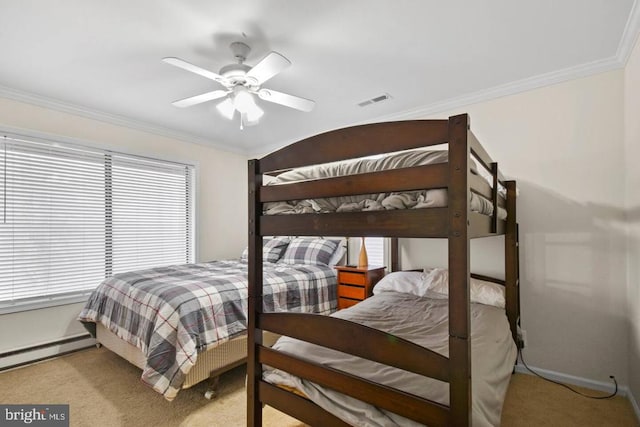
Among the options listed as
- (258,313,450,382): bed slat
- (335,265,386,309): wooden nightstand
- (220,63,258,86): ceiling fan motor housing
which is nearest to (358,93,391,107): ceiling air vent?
(220,63,258,86): ceiling fan motor housing

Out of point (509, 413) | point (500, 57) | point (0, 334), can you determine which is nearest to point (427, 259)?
point (509, 413)

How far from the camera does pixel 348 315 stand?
2.02 metres

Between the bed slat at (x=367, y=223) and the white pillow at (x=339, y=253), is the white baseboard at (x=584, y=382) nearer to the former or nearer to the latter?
the white pillow at (x=339, y=253)

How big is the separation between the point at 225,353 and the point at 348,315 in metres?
0.97

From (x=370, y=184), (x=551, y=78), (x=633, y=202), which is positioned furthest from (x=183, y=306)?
(x=551, y=78)

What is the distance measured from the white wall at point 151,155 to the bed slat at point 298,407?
8.88 ft

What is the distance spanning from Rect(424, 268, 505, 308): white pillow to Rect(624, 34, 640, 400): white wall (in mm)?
758

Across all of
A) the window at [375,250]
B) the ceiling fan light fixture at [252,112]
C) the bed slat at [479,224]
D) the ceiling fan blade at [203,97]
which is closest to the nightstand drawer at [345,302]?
the window at [375,250]

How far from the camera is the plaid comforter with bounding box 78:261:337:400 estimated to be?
1.93m

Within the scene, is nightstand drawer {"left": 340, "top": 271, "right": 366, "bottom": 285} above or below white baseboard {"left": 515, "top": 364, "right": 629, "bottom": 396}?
above

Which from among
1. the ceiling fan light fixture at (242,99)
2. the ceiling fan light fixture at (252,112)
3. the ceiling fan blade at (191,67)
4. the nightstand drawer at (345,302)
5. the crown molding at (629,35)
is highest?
the crown molding at (629,35)

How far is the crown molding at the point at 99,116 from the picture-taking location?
2785mm

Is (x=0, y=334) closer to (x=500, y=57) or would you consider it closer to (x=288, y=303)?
(x=288, y=303)

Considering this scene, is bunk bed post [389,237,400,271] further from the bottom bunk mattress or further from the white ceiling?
the white ceiling
